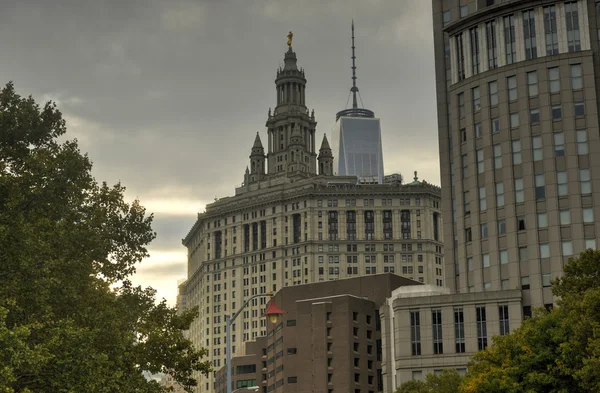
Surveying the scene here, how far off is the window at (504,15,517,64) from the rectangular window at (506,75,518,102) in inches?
88.9

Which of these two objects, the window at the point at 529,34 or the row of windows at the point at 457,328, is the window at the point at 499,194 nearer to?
the row of windows at the point at 457,328

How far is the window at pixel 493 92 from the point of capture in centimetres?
12275

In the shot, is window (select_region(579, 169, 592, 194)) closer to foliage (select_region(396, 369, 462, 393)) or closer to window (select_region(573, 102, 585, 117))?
window (select_region(573, 102, 585, 117))

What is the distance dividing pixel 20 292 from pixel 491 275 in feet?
275

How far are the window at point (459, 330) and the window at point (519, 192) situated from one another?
15.5 meters

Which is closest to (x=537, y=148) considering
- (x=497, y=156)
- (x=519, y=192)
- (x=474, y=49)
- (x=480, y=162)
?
(x=497, y=156)

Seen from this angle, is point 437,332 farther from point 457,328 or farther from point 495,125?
point 495,125

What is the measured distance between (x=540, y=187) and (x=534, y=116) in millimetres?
9111

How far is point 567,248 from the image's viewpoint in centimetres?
11369

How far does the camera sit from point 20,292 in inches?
1699

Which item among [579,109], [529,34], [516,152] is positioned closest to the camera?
[579,109]

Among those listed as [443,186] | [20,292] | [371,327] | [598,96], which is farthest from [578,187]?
[20,292]

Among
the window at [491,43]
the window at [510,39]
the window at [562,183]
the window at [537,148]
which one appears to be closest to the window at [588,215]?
the window at [562,183]

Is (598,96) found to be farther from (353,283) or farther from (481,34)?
(353,283)
